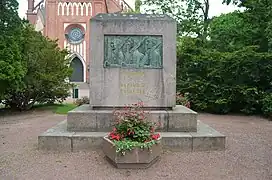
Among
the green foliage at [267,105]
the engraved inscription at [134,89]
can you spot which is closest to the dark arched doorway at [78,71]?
the green foliage at [267,105]

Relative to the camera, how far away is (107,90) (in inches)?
294

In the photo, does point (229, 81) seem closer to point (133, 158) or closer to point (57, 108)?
point (57, 108)

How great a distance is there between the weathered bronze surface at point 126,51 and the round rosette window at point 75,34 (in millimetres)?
34134

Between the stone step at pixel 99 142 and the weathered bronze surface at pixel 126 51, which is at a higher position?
the weathered bronze surface at pixel 126 51

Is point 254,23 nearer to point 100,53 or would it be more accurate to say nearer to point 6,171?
point 100,53

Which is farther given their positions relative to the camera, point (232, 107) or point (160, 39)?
point (232, 107)

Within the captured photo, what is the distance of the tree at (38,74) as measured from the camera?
1584 cm

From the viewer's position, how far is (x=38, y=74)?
1619cm

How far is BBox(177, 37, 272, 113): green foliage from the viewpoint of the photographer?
552 inches

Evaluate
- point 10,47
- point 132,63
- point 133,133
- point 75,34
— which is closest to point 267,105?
point 132,63

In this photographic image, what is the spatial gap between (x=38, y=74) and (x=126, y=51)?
10103mm

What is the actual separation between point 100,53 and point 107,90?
942 mm

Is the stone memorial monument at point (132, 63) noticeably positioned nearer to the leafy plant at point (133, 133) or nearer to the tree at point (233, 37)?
the leafy plant at point (133, 133)

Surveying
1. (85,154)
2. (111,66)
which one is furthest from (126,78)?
(85,154)
